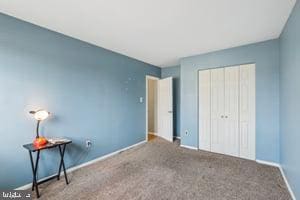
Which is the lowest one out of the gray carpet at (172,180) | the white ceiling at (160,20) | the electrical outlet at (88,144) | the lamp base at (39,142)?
the gray carpet at (172,180)

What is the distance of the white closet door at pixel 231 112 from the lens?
3.23 meters

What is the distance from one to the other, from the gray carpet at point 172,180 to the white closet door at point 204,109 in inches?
17.6

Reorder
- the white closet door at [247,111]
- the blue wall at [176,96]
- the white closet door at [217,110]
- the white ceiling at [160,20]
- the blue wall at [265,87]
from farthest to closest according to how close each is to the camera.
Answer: the blue wall at [176,96]
the white closet door at [217,110]
the white closet door at [247,111]
the blue wall at [265,87]
the white ceiling at [160,20]

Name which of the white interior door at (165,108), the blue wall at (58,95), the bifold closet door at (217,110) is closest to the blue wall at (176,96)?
the white interior door at (165,108)

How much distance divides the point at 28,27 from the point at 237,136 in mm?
4272

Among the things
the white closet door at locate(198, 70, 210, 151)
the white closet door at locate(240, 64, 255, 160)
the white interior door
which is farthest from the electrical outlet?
the white closet door at locate(240, 64, 255, 160)

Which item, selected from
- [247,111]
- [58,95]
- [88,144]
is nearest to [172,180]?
[88,144]

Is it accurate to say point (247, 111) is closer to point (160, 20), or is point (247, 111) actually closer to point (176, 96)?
point (176, 96)

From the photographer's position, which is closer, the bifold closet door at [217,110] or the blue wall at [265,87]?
the blue wall at [265,87]

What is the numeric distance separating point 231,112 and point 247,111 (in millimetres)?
301

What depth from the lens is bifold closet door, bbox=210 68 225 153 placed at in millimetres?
3434

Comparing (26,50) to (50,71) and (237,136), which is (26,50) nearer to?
(50,71)

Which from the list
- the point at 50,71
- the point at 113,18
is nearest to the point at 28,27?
the point at 50,71

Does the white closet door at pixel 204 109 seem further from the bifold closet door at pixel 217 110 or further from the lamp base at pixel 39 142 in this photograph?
the lamp base at pixel 39 142
